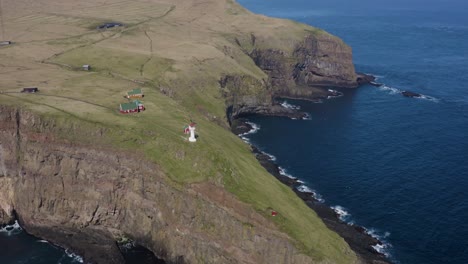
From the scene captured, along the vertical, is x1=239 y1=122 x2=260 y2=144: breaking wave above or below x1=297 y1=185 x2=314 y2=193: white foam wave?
above

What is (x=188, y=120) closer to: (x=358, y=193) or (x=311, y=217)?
(x=311, y=217)

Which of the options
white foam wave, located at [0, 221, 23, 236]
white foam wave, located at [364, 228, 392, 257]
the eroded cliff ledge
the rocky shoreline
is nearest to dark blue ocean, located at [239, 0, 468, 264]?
white foam wave, located at [364, 228, 392, 257]

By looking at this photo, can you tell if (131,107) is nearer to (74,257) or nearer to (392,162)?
(74,257)

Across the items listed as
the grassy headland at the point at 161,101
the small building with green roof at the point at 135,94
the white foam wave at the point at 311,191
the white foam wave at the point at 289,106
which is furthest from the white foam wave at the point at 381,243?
the white foam wave at the point at 289,106

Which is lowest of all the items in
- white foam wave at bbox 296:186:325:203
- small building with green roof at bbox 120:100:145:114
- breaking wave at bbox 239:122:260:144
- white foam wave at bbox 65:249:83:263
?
white foam wave at bbox 65:249:83:263

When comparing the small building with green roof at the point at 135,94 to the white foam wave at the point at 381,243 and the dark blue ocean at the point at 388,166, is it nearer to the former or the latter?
the dark blue ocean at the point at 388,166

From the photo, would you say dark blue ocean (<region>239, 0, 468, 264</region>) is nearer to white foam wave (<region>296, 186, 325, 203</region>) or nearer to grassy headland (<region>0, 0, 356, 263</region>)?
white foam wave (<region>296, 186, 325, 203</region>)
